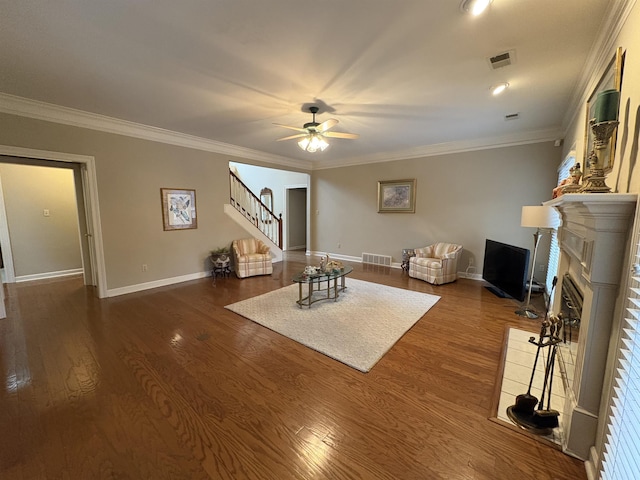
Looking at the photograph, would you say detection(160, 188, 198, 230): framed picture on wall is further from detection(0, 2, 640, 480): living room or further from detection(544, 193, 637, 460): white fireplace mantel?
detection(544, 193, 637, 460): white fireplace mantel

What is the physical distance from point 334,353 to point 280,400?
0.76 m

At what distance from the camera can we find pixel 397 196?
20.1 ft

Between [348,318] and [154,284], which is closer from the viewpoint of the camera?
[348,318]

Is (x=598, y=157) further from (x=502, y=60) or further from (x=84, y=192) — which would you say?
(x=84, y=192)

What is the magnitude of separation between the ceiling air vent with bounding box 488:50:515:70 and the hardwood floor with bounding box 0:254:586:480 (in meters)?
2.81

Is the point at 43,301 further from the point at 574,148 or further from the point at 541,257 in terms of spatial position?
the point at 541,257

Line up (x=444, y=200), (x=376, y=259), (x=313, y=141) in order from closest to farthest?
1. (x=313, y=141)
2. (x=444, y=200)
3. (x=376, y=259)

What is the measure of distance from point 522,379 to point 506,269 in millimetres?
2384

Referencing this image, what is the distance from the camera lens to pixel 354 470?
1.45 metres

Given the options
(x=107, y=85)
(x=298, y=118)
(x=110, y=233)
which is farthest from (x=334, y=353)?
(x=110, y=233)

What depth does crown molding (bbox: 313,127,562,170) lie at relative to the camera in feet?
14.6

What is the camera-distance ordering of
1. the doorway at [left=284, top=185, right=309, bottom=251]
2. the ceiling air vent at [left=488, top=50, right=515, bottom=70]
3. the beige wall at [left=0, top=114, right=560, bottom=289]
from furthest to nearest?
the doorway at [left=284, top=185, right=309, bottom=251], the beige wall at [left=0, top=114, right=560, bottom=289], the ceiling air vent at [left=488, top=50, right=515, bottom=70]

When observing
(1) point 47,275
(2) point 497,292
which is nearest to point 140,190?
(1) point 47,275

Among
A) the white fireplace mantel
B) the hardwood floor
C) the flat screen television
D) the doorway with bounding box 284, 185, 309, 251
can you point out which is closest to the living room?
the flat screen television
